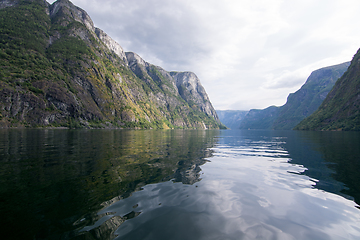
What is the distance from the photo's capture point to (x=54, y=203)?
604cm

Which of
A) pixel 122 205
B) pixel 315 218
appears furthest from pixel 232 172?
pixel 122 205

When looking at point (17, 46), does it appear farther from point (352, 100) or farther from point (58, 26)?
point (352, 100)

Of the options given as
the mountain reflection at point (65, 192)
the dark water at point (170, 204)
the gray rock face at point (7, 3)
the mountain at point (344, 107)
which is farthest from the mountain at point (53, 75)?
the mountain at point (344, 107)

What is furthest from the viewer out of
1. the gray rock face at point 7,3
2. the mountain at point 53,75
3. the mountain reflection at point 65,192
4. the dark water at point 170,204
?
the gray rock face at point 7,3

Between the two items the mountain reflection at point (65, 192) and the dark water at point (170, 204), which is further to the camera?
the dark water at point (170, 204)

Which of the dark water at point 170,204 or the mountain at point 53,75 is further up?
the mountain at point 53,75

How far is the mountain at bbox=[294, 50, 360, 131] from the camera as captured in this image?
132 meters

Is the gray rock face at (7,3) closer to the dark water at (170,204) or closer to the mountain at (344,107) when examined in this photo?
the dark water at (170,204)

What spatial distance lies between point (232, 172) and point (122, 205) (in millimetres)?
9230

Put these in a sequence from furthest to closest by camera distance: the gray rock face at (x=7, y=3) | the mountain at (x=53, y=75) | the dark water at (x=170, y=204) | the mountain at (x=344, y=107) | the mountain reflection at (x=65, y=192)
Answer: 1. the gray rock face at (x=7, y=3)
2. the mountain at (x=344, y=107)
3. the mountain at (x=53, y=75)
4. the dark water at (x=170, y=204)
5. the mountain reflection at (x=65, y=192)

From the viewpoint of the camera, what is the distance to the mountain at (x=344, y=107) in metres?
132

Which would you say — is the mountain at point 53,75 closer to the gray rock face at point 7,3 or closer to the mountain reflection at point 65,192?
the gray rock face at point 7,3

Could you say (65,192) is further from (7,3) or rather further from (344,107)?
(7,3)

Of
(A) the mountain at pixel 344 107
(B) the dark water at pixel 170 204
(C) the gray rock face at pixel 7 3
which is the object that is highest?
(C) the gray rock face at pixel 7 3
